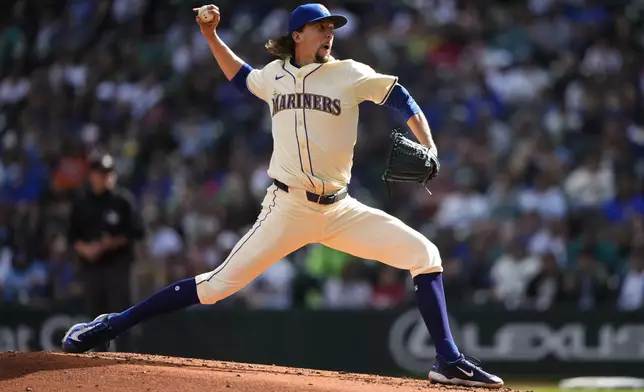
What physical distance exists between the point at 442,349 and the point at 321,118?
1.41 metres

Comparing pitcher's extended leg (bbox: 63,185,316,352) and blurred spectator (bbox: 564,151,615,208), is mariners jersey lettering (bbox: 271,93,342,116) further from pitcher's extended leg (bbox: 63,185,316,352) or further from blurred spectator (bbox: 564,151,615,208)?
blurred spectator (bbox: 564,151,615,208)

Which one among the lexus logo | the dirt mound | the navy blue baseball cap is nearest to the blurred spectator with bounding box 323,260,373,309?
the lexus logo

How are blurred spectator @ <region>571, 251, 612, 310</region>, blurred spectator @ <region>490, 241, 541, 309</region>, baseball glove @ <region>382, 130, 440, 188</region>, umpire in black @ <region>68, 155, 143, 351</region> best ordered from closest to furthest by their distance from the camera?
1. baseball glove @ <region>382, 130, 440, 188</region>
2. umpire in black @ <region>68, 155, 143, 351</region>
3. blurred spectator @ <region>571, 251, 612, 310</region>
4. blurred spectator @ <region>490, 241, 541, 309</region>

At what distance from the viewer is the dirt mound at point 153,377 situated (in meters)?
5.46

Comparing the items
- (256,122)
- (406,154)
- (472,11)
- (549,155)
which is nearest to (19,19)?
(256,122)

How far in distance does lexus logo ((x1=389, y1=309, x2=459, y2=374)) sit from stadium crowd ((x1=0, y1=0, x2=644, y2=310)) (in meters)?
0.59

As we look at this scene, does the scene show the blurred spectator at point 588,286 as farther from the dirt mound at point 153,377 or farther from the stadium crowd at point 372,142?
the dirt mound at point 153,377

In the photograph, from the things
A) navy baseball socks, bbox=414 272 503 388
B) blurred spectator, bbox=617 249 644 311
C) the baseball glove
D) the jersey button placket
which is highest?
the jersey button placket

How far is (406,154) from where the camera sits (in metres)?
Result: 5.93

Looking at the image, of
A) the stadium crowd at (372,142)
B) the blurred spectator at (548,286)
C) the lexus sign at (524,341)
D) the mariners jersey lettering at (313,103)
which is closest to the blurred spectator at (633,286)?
the stadium crowd at (372,142)

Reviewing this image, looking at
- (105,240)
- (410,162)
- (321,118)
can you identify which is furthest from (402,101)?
(105,240)

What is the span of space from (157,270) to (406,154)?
22.4 feet

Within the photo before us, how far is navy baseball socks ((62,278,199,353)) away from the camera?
20.1 ft

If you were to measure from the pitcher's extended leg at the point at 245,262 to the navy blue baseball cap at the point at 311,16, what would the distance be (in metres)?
0.91
